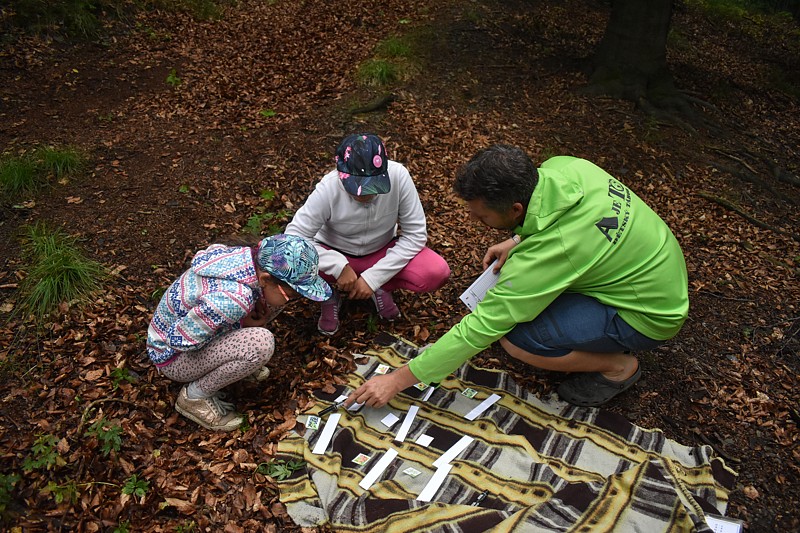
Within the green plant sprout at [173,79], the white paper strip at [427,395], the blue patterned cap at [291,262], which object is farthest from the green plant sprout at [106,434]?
the green plant sprout at [173,79]

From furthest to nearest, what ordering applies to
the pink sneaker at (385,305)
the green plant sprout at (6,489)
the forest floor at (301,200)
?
the pink sneaker at (385,305)
the forest floor at (301,200)
the green plant sprout at (6,489)

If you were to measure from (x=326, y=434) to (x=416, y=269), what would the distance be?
124 cm

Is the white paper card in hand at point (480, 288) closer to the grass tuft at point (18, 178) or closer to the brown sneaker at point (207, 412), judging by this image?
the brown sneaker at point (207, 412)

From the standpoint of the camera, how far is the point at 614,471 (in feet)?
9.21

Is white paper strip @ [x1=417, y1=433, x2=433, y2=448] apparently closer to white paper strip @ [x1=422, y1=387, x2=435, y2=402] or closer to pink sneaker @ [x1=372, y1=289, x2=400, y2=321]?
white paper strip @ [x1=422, y1=387, x2=435, y2=402]

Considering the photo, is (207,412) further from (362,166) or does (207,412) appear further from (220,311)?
(362,166)

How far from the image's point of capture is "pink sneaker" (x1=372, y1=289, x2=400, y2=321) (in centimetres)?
372

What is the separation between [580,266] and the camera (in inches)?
101

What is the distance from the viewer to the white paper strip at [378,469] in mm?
2723

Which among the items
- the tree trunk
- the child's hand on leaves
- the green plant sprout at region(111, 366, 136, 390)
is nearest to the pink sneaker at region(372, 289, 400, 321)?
the child's hand on leaves

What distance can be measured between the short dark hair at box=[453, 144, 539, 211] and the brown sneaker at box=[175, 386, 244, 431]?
184cm

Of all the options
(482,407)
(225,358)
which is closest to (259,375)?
(225,358)

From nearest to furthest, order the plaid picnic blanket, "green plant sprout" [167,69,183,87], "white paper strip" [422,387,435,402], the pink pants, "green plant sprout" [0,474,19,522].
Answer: "green plant sprout" [0,474,19,522] < the plaid picnic blanket < "white paper strip" [422,387,435,402] < the pink pants < "green plant sprout" [167,69,183,87]

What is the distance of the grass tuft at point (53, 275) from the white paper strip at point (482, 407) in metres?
2.74
